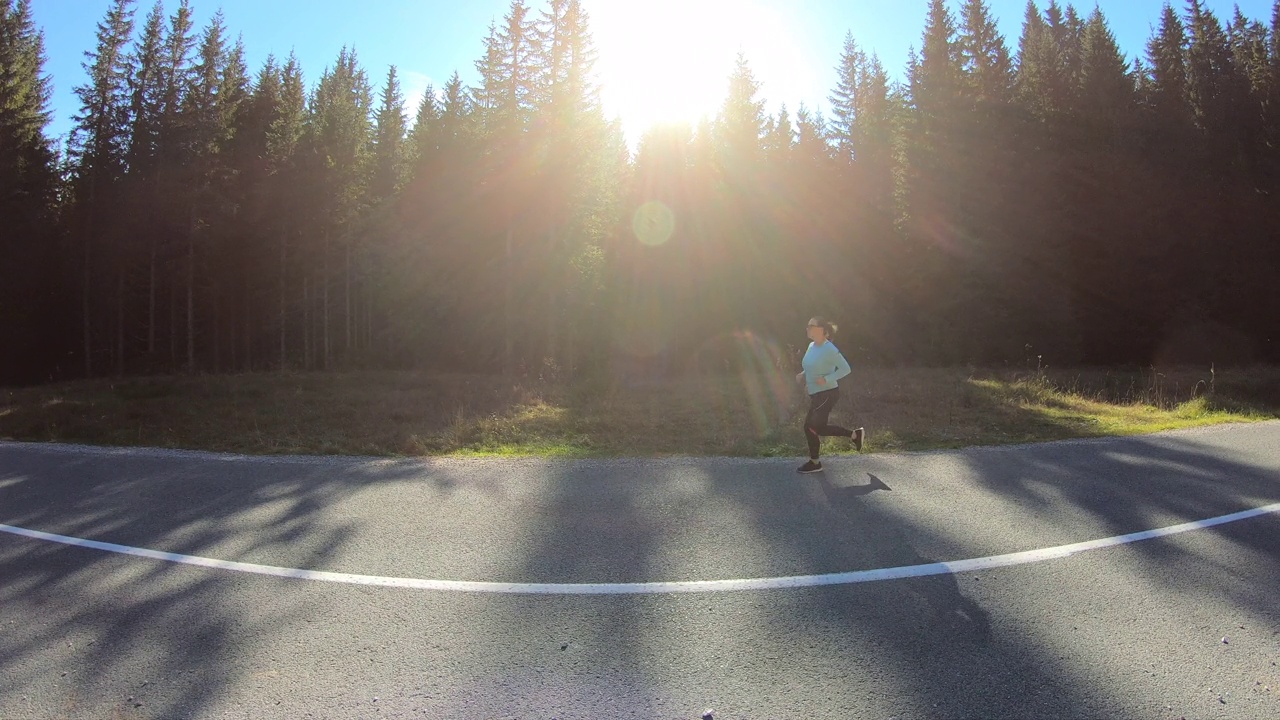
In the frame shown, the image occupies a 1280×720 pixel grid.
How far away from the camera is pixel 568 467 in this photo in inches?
305

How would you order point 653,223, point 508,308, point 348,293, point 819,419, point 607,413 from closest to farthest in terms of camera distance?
point 819,419 → point 607,413 → point 508,308 → point 653,223 → point 348,293

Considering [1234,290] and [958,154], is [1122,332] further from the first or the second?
[958,154]

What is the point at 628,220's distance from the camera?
29.8 metres

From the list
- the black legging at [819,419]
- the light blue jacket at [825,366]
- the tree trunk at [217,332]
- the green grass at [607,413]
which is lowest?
the green grass at [607,413]

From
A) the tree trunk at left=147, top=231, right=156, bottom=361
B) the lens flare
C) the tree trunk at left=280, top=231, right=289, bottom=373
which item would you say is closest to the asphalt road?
the lens flare

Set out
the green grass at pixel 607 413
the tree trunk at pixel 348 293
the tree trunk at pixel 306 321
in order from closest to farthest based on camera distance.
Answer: the green grass at pixel 607 413 → the tree trunk at pixel 306 321 → the tree trunk at pixel 348 293

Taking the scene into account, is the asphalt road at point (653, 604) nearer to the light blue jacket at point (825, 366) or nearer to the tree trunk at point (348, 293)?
the light blue jacket at point (825, 366)

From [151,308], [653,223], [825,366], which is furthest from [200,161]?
[825,366]

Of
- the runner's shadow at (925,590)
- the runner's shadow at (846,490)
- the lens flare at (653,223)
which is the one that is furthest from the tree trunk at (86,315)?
the runner's shadow at (925,590)

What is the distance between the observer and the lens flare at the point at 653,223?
97.3 ft

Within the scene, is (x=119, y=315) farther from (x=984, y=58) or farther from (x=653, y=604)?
(x=984, y=58)

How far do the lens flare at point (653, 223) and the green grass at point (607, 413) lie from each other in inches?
442

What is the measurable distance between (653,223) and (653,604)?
27.2m

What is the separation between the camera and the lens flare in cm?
2966
